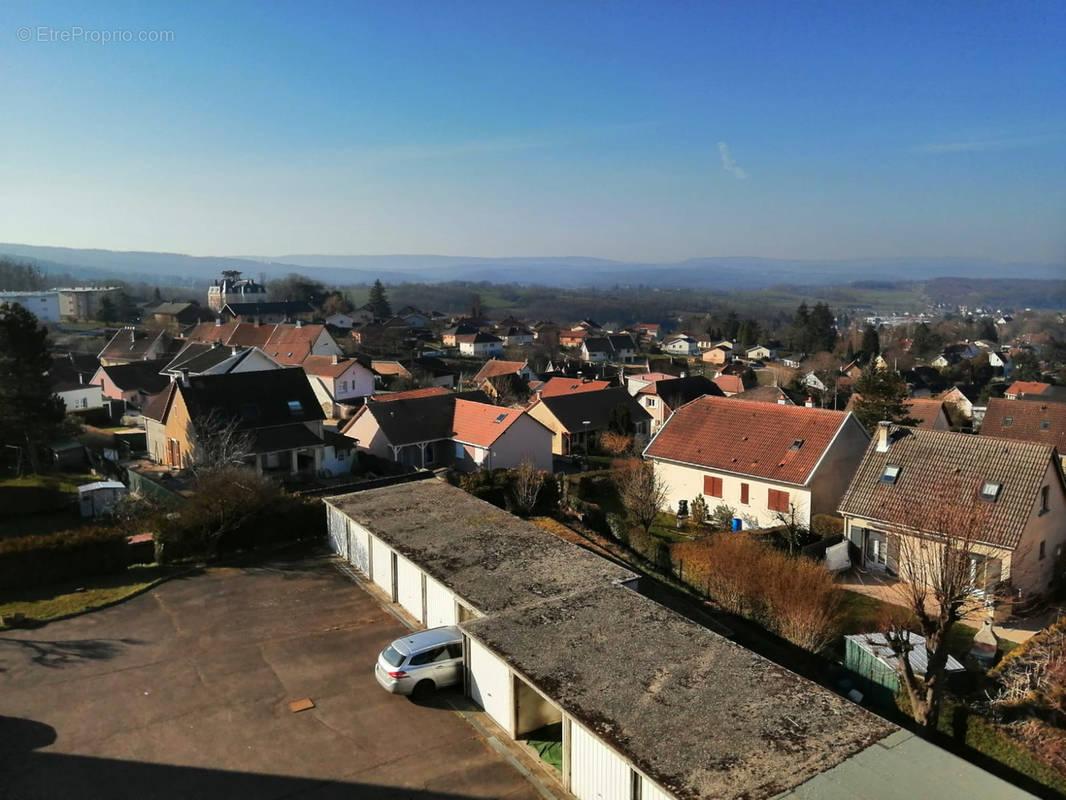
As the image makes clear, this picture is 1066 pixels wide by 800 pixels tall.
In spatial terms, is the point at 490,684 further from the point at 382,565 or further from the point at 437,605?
the point at 382,565

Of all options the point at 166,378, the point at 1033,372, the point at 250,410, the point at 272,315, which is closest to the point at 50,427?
the point at 250,410

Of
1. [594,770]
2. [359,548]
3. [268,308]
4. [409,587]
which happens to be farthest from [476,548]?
[268,308]

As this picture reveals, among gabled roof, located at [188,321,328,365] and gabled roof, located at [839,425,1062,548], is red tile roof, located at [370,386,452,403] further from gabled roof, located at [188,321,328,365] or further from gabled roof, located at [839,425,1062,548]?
gabled roof, located at [839,425,1062,548]

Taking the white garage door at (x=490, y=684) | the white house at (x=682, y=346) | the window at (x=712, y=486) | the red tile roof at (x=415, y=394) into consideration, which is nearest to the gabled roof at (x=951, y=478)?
the window at (x=712, y=486)

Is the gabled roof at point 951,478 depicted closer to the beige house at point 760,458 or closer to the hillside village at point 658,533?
the hillside village at point 658,533

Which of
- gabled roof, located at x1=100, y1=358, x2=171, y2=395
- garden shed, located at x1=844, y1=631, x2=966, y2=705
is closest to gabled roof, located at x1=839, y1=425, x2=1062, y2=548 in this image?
garden shed, located at x1=844, y1=631, x2=966, y2=705
